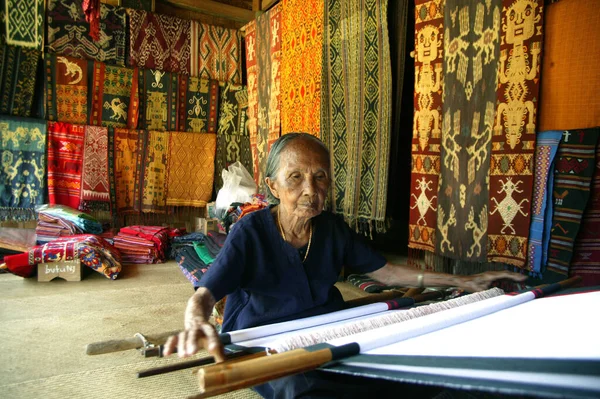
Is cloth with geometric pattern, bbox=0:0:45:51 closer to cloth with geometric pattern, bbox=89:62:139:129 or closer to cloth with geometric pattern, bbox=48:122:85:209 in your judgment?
cloth with geometric pattern, bbox=89:62:139:129

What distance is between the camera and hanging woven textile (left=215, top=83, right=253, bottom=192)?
18.1ft

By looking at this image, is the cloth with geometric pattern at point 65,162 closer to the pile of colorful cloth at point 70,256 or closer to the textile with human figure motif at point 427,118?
the pile of colorful cloth at point 70,256

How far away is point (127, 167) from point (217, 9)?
2.51m

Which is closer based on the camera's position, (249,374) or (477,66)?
(249,374)

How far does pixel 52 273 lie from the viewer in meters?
3.31

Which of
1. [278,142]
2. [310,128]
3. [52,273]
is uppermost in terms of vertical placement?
[310,128]

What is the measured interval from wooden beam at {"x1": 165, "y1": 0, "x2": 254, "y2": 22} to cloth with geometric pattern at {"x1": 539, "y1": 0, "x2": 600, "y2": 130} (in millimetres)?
4443

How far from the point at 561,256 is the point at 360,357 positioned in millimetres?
1674

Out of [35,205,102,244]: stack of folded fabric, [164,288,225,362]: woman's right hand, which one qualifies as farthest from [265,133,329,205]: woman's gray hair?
[35,205,102,244]: stack of folded fabric

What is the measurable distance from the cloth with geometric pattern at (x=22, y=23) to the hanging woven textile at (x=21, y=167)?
0.88m

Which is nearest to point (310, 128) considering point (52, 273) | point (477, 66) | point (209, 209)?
point (477, 66)

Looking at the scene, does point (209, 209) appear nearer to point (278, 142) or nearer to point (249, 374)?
point (278, 142)

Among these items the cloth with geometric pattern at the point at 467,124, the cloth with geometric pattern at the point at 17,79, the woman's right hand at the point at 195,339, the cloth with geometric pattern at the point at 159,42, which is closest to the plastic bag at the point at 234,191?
the cloth with geometric pattern at the point at 159,42

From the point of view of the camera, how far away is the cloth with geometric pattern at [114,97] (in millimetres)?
4863
